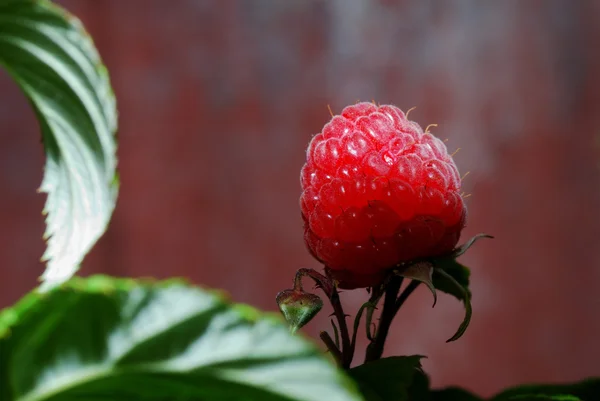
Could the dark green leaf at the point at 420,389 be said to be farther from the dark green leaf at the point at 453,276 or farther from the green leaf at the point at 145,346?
the green leaf at the point at 145,346

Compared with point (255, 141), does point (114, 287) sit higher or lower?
lower

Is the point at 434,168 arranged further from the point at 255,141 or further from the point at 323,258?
the point at 255,141

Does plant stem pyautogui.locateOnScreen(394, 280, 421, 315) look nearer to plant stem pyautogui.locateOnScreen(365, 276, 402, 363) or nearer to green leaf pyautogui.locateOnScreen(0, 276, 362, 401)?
plant stem pyautogui.locateOnScreen(365, 276, 402, 363)

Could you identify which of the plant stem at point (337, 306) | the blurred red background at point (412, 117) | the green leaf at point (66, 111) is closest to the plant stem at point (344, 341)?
the plant stem at point (337, 306)

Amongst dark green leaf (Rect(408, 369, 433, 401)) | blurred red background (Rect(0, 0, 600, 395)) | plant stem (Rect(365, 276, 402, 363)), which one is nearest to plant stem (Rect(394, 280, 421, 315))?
plant stem (Rect(365, 276, 402, 363))

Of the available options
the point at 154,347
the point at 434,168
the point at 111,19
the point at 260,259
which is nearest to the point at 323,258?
the point at 434,168

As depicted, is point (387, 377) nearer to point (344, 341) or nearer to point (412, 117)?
point (344, 341)

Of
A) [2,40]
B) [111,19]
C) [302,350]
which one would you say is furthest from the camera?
[111,19]
